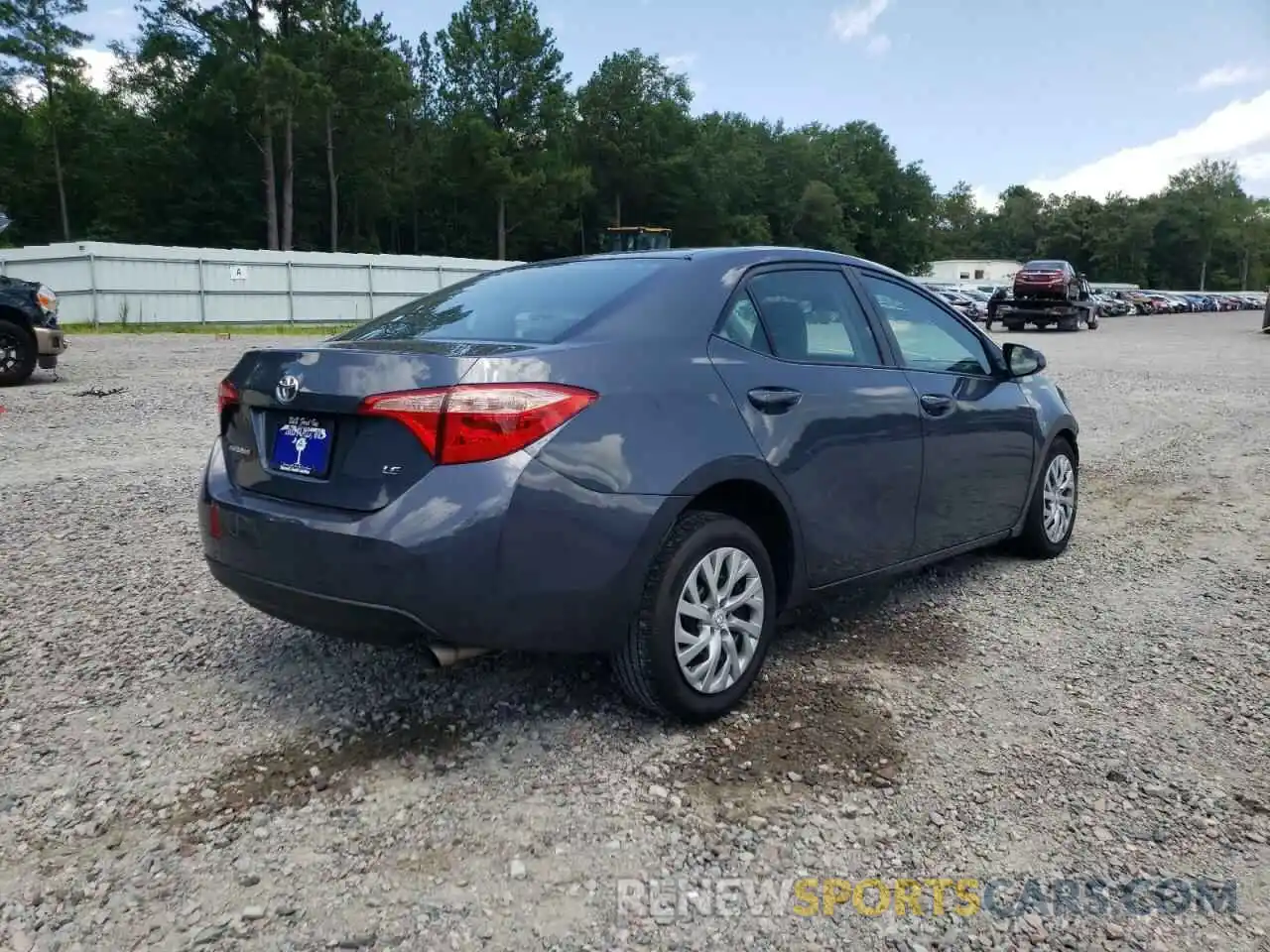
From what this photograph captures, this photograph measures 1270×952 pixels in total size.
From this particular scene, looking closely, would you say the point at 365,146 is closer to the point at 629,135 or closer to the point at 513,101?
the point at 513,101

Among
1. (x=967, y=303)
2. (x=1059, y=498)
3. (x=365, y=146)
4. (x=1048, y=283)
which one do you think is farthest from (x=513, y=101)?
(x=1059, y=498)

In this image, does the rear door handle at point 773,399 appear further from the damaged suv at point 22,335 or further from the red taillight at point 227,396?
the damaged suv at point 22,335

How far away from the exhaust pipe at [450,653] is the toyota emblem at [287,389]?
2.93 ft

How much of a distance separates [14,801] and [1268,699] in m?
4.07

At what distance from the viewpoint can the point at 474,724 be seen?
337cm

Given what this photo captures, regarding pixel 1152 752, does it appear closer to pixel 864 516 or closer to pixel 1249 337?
pixel 864 516

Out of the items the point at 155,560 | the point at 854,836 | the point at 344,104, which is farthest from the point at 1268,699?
the point at 344,104

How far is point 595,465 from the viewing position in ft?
9.68

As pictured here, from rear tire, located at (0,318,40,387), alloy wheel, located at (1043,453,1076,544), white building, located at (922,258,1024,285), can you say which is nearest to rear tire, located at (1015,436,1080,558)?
alloy wheel, located at (1043,453,1076,544)

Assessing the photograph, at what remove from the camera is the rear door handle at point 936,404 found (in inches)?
167

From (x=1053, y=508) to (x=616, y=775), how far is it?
336 centimetres

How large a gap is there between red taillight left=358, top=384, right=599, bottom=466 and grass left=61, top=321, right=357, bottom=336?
20.0m

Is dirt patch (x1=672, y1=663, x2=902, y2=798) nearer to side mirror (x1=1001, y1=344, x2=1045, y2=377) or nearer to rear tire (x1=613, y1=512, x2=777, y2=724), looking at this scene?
rear tire (x1=613, y1=512, x2=777, y2=724)

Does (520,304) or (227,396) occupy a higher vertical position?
(520,304)
